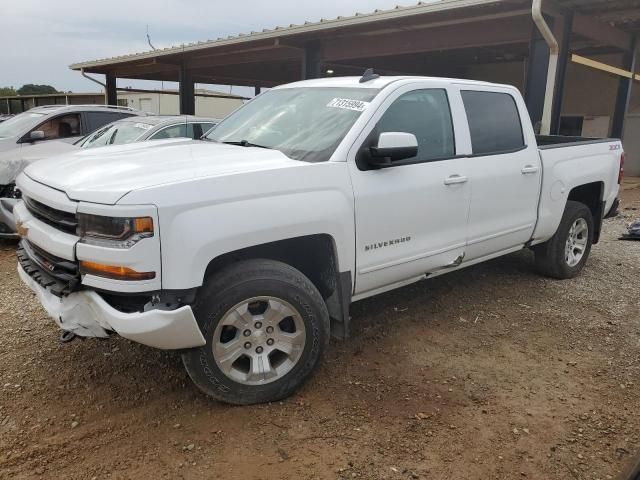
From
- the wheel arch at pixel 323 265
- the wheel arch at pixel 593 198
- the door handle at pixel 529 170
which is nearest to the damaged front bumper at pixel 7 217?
the wheel arch at pixel 323 265

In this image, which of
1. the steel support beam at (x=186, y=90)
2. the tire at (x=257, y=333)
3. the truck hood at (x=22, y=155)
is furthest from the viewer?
the steel support beam at (x=186, y=90)

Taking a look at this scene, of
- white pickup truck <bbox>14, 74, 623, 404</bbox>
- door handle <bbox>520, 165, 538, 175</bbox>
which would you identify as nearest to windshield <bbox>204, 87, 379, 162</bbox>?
white pickup truck <bbox>14, 74, 623, 404</bbox>

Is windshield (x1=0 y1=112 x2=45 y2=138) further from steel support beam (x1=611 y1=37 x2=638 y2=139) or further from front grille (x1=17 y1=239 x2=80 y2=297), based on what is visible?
steel support beam (x1=611 y1=37 x2=638 y2=139)

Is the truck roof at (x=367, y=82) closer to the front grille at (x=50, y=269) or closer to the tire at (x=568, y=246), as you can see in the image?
the tire at (x=568, y=246)

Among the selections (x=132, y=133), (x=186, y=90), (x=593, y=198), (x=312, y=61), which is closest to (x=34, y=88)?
(x=186, y=90)

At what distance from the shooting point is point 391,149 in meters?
3.34

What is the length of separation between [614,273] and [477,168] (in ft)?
9.23

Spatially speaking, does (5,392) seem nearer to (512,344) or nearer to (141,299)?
(141,299)

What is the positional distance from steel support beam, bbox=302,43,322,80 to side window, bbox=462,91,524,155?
25.7ft

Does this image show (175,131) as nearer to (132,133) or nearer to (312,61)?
(132,133)

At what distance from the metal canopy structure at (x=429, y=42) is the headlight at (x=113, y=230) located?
6.88 metres

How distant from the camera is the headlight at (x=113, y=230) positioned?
261cm

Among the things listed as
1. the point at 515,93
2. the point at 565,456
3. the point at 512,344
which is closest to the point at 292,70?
the point at 515,93

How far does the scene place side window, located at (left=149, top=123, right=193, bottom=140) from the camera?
7508mm
